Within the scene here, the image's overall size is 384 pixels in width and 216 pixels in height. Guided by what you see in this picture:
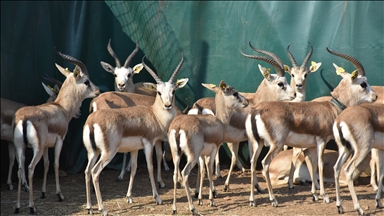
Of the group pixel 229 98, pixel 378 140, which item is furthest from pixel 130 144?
pixel 378 140

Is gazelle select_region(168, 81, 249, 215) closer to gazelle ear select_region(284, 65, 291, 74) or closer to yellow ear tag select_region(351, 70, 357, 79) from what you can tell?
yellow ear tag select_region(351, 70, 357, 79)

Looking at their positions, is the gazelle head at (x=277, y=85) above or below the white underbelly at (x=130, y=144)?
above

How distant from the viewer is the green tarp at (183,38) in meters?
11.9

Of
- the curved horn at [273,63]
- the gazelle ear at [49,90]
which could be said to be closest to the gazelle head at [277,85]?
the curved horn at [273,63]

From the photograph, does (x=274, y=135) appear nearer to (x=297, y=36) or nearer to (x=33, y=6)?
(x=297, y=36)

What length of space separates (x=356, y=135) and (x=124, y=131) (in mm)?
3089

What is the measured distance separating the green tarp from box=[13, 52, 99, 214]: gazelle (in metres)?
1.50

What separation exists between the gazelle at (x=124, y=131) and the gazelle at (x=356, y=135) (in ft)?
8.08

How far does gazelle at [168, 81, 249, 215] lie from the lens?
9.06 metres

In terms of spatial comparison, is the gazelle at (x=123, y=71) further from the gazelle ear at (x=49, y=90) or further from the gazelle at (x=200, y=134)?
the gazelle at (x=200, y=134)

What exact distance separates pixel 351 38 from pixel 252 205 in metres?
4.02

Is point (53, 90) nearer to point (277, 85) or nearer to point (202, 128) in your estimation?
point (202, 128)

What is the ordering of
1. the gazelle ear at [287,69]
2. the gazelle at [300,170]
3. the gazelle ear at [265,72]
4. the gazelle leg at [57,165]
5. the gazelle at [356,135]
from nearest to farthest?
the gazelle at [356,135] < the gazelle leg at [57,165] < the gazelle at [300,170] < the gazelle ear at [265,72] < the gazelle ear at [287,69]

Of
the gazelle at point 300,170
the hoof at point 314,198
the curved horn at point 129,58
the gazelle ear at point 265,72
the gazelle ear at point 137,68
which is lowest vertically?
the hoof at point 314,198
